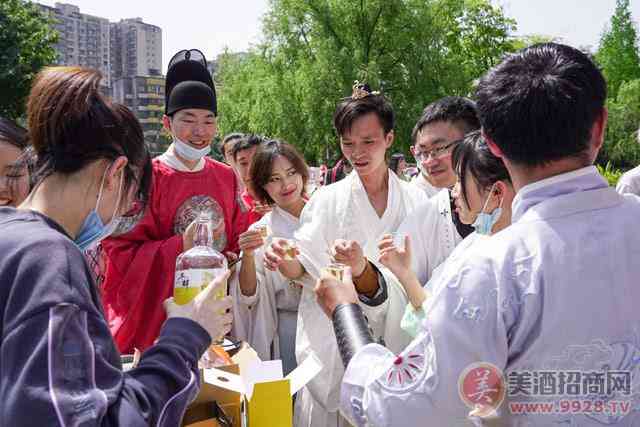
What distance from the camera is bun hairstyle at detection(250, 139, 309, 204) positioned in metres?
3.76

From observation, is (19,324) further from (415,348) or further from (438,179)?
(438,179)

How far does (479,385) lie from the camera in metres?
1.20

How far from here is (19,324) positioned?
3.63ft

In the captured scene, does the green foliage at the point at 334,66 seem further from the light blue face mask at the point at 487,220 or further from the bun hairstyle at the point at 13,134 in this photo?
the light blue face mask at the point at 487,220

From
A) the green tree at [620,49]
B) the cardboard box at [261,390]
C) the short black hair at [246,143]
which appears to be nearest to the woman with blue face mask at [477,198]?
the cardboard box at [261,390]

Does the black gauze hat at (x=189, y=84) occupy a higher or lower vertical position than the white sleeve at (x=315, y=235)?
higher

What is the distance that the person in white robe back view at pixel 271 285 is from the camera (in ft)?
11.0

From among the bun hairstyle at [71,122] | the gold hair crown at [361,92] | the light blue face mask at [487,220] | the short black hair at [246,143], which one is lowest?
the light blue face mask at [487,220]

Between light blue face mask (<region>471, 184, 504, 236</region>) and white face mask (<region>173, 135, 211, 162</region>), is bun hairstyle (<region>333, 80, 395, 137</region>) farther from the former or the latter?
light blue face mask (<region>471, 184, 504, 236</region>)

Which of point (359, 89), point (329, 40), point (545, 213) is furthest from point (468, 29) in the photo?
point (545, 213)

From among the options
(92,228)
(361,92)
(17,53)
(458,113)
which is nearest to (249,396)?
(92,228)

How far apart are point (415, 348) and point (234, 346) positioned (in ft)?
5.27

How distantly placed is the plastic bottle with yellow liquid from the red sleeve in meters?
0.16

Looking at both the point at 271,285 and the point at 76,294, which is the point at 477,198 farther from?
the point at 271,285
